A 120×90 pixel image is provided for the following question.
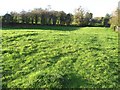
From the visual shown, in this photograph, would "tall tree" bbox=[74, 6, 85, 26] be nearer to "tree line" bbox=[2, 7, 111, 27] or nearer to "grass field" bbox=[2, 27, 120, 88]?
"tree line" bbox=[2, 7, 111, 27]

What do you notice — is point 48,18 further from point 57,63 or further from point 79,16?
point 57,63

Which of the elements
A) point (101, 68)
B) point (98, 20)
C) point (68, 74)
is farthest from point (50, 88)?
point (98, 20)

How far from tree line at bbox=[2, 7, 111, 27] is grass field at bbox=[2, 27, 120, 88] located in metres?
34.6

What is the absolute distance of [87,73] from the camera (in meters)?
10.3

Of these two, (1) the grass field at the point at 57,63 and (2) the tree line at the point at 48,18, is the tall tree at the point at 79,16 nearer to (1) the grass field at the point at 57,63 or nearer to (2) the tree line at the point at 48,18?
(2) the tree line at the point at 48,18

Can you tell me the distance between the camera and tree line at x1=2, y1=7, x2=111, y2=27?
170 feet

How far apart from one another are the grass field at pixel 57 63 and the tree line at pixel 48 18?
34619mm

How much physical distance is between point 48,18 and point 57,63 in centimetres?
4908

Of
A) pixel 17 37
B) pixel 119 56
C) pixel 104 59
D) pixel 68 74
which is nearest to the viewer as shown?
pixel 68 74

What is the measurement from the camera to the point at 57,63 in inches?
436

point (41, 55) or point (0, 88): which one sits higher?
point (41, 55)

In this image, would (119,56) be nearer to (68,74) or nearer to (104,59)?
(104,59)

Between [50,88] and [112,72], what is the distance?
117 inches

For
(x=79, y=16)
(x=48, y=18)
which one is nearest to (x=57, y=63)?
(x=48, y=18)
